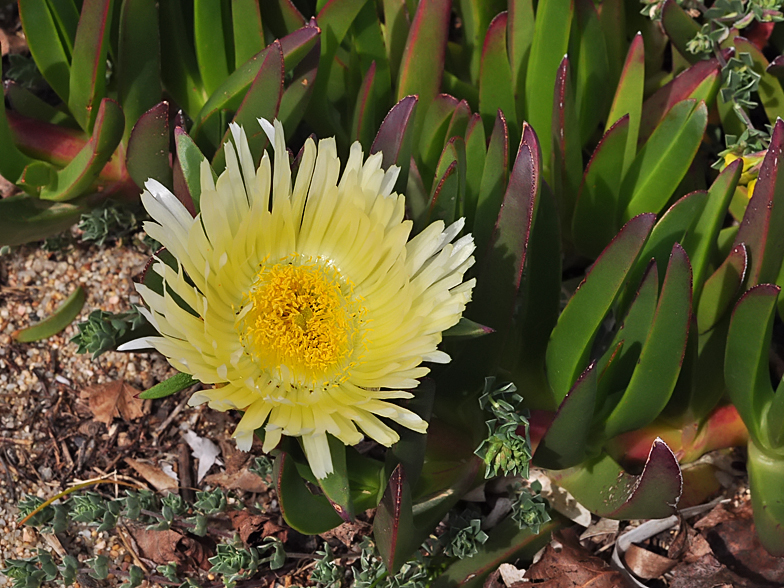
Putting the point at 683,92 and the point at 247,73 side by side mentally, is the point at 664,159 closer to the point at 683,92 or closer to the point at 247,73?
the point at 683,92

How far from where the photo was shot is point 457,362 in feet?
3.86

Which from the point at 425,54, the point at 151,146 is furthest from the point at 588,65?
the point at 151,146

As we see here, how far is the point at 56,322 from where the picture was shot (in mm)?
1567

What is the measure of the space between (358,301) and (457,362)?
19cm

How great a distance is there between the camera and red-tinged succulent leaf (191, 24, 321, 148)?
1201mm

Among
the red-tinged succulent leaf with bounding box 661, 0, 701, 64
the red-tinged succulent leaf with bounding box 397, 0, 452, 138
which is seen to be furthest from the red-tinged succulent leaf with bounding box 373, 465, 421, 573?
the red-tinged succulent leaf with bounding box 661, 0, 701, 64

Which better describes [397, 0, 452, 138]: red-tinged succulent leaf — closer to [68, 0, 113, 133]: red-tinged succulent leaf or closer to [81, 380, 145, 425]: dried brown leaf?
[68, 0, 113, 133]: red-tinged succulent leaf

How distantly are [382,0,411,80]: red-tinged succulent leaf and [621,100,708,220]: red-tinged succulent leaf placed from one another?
51cm

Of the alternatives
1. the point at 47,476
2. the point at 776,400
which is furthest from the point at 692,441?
the point at 47,476

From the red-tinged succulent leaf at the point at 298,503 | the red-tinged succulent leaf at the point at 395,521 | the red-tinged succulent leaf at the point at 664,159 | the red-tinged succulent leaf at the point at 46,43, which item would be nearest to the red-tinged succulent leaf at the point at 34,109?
the red-tinged succulent leaf at the point at 46,43

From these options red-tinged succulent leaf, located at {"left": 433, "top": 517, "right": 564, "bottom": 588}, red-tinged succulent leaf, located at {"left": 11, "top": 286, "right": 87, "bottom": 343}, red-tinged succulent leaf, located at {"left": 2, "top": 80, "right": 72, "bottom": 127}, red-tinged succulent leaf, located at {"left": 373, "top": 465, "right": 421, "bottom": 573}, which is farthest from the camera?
red-tinged succulent leaf, located at {"left": 11, "top": 286, "right": 87, "bottom": 343}

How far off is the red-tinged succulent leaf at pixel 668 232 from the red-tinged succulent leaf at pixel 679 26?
1.67 feet

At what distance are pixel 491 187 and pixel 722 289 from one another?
45 cm

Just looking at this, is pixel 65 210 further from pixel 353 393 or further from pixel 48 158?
pixel 353 393
